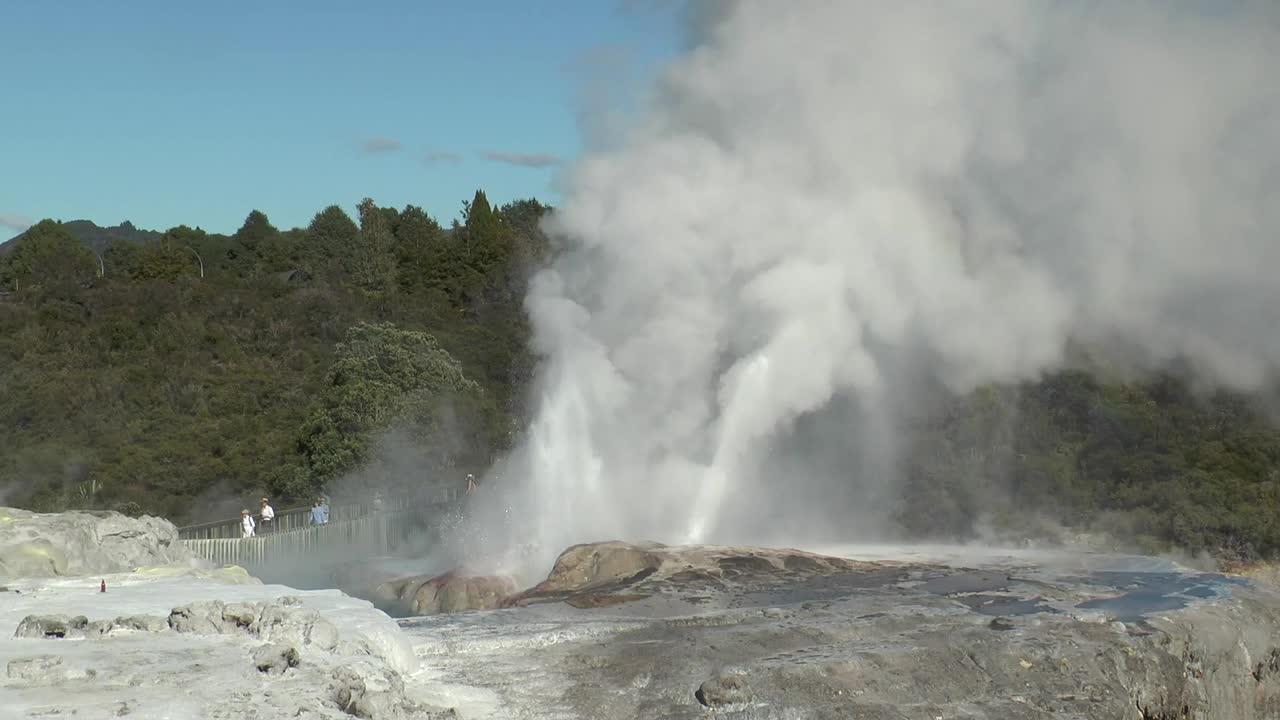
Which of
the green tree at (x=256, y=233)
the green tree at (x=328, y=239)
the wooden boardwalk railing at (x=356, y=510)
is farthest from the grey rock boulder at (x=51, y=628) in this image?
the green tree at (x=256, y=233)

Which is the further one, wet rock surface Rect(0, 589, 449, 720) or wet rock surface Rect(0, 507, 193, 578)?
wet rock surface Rect(0, 507, 193, 578)

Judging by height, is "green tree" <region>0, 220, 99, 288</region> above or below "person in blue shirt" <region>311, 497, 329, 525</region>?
above

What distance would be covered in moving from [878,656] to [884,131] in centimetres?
1262

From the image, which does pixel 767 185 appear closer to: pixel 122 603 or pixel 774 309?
pixel 774 309

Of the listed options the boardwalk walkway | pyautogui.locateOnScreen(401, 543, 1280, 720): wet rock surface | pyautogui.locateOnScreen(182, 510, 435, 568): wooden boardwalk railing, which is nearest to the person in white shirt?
the boardwalk walkway

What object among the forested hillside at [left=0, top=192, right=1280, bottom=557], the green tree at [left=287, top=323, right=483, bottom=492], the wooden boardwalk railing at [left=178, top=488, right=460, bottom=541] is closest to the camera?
the forested hillside at [left=0, top=192, right=1280, bottom=557]

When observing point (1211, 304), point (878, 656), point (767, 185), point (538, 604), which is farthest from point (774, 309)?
point (1211, 304)

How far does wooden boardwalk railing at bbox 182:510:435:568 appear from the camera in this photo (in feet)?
73.0

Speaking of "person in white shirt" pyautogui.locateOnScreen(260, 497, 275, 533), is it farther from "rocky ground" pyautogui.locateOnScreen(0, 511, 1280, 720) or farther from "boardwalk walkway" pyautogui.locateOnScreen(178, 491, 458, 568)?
"rocky ground" pyautogui.locateOnScreen(0, 511, 1280, 720)

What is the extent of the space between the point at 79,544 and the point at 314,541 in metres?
7.81

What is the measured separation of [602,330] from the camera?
69.4 ft

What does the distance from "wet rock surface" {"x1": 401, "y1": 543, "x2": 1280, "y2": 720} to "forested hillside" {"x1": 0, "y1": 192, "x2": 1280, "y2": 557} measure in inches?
423

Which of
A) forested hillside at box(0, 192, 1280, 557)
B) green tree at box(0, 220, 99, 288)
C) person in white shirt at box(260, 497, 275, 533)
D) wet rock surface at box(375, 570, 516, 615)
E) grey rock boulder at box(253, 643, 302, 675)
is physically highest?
green tree at box(0, 220, 99, 288)

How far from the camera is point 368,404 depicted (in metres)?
35.7
